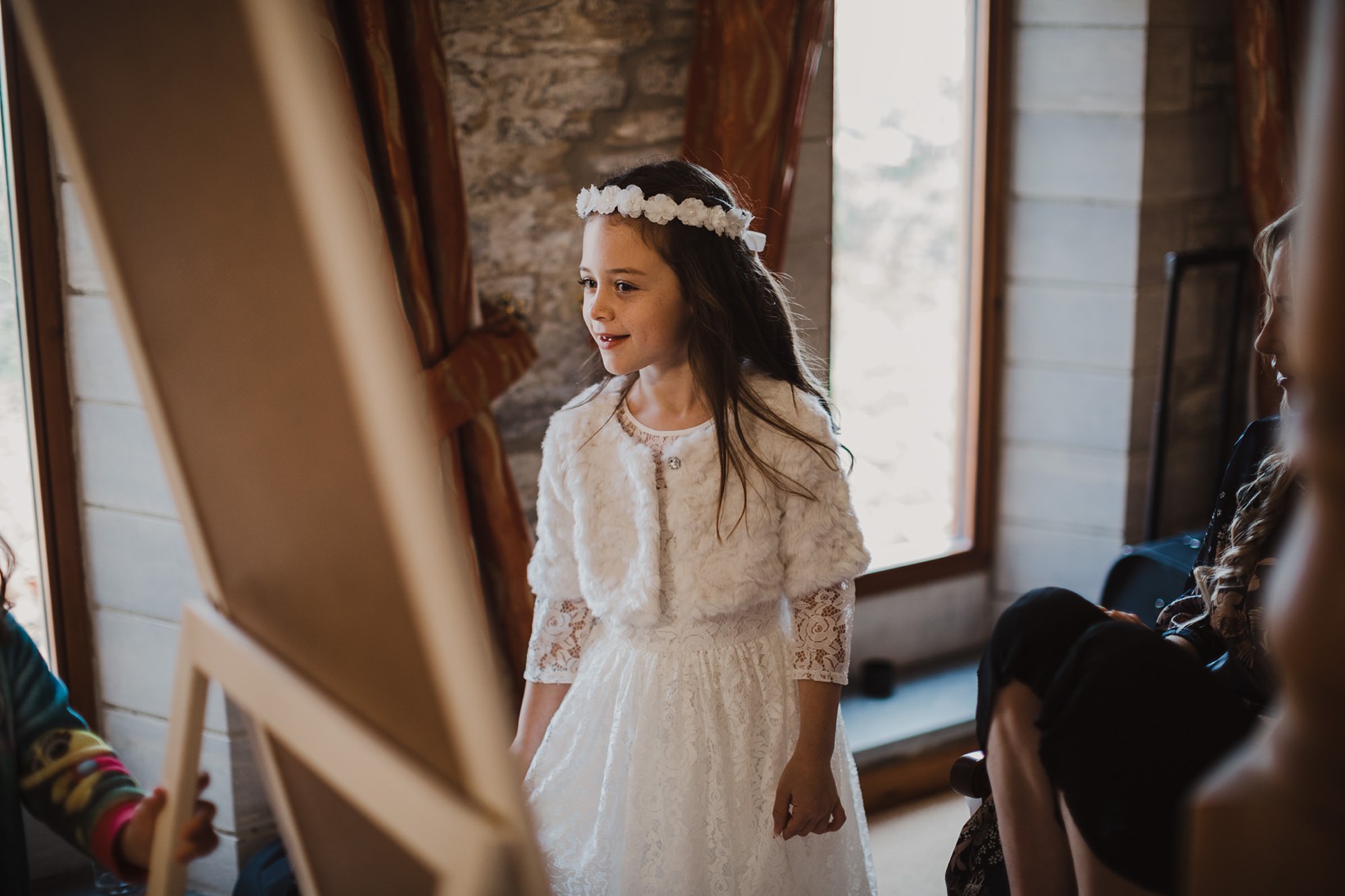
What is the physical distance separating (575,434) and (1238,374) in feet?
7.87

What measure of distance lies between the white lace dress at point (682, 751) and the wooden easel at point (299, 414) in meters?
1.17

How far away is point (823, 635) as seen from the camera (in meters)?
1.66

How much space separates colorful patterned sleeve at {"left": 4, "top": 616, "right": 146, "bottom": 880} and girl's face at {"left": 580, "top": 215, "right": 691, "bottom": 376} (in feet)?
2.60

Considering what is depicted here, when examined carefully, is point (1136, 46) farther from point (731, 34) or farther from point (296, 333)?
point (296, 333)

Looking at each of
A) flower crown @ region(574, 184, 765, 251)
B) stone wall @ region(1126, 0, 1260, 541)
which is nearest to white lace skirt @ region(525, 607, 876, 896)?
flower crown @ region(574, 184, 765, 251)

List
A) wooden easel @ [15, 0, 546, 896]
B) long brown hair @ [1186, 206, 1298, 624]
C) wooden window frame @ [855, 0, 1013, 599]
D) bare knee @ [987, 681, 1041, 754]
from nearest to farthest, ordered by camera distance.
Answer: wooden easel @ [15, 0, 546, 896] < bare knee @ [987, 681, 1041, 754] < long brown hair @ [1186, 206, 1298, 624] < wooden window frame @ [855, 0, 1013, 599]

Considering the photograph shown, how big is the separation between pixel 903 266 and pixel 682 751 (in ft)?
6.44

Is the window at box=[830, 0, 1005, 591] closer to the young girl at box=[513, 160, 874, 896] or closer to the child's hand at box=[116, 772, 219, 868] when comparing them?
the young girl at box=[513, 160, 874, 896]

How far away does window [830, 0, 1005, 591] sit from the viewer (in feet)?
10.2

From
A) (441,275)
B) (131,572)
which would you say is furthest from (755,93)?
(131,572)

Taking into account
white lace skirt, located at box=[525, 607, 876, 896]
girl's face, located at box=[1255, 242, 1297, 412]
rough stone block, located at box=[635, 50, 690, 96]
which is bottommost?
white lace skirt, located at box=[525, 607, 876, 896]

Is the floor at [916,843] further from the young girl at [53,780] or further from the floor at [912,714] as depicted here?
the young girl at [53,780]

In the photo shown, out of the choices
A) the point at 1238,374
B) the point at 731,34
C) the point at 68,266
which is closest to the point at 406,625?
the point at 68,266

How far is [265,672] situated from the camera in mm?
500
